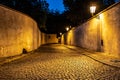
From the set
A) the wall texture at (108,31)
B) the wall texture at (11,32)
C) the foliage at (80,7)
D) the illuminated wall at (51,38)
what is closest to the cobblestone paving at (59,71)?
the wall texture at (108,31)

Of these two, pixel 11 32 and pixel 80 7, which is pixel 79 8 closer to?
pixel 80 7

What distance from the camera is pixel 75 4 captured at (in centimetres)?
4500

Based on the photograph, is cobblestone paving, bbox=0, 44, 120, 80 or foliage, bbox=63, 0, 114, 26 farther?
foliage, bbox=63, 0, 114, 26

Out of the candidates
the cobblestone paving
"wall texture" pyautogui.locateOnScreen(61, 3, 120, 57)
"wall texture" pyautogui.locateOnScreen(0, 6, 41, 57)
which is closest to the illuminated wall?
"wall texture" pyautogui.locateOnScreen(61, 3, 120, 57)

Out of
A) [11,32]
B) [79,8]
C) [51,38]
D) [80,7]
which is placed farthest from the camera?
[51,38]

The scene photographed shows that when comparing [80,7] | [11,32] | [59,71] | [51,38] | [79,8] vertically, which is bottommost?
[59,71]

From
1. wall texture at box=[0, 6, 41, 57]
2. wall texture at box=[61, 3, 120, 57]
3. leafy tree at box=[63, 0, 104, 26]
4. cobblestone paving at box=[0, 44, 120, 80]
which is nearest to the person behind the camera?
cobblestone paving at box=[0, 44, 120, 80]

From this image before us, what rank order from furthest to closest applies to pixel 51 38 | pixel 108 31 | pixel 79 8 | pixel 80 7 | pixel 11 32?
1. pixel 51 38
2. pixel 79 8
3. pixel 80 7
4. pixel 11 32
5. pixel 108 31

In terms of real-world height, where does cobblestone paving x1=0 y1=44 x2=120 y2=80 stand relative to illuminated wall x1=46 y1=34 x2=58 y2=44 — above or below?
below

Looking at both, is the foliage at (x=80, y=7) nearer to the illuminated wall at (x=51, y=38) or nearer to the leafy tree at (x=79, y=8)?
the leafy tree at (x=79, y=8)

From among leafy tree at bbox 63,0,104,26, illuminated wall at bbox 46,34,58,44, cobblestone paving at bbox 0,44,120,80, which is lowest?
cobblestone paving at bbox 0,44,120,80

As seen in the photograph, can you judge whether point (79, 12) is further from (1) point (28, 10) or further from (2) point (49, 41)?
(2) point (49, 41)

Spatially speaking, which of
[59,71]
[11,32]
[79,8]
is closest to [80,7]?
[79,8]

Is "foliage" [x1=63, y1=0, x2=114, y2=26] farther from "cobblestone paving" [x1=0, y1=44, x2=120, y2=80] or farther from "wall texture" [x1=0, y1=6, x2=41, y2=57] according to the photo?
"cobblestone paving" [x1=0, y1=44, x2=120, y2=80]
